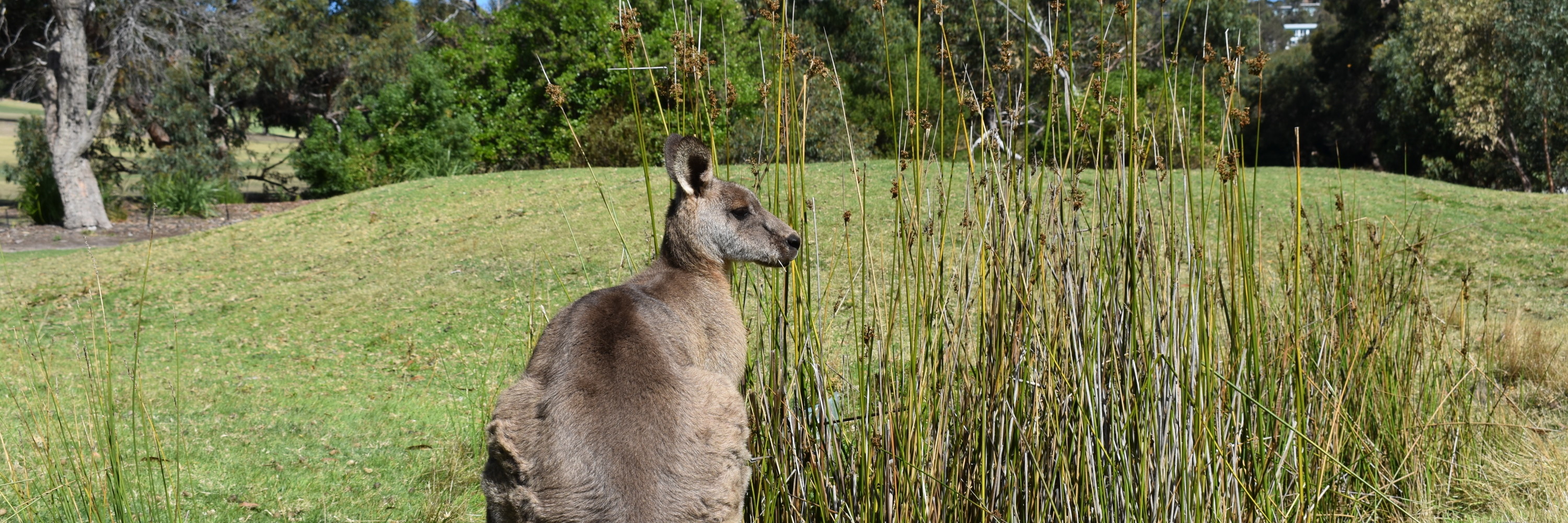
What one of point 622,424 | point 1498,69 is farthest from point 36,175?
point 1498,69

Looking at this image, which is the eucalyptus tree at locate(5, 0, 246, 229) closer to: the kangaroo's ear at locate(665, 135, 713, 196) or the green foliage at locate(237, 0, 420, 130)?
the green foliage at locate(237, 0, 420, 130)

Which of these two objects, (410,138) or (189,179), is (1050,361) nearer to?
(410,138)

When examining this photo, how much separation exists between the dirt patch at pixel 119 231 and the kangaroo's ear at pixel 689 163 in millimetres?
16020

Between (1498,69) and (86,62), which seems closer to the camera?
(86,62)

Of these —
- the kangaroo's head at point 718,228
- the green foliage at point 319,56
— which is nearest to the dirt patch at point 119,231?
the green foliage at point 319,56

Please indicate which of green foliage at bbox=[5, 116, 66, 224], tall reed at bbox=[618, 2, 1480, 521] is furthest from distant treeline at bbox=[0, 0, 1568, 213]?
tall reed at bbox=[618, 2, 1480, 521]

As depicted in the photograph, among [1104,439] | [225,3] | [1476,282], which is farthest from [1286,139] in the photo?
[1104,439]

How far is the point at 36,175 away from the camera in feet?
66.8

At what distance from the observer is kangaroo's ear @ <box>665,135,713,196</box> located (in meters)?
3.05

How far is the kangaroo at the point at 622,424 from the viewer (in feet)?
8.29

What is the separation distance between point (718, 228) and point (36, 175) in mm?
22356

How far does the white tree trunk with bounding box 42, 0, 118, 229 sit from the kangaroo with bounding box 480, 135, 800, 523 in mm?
19266

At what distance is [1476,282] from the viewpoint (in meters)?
9.57

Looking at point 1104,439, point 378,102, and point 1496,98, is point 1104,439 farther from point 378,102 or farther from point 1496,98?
point 1496,98
